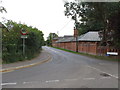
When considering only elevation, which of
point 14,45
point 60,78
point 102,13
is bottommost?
point 60,78

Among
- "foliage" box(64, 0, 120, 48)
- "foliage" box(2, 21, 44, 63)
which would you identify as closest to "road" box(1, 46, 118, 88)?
"foliage" box(2, 21, 44, 63)

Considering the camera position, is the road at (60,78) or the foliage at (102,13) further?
the foliage at (102,13)

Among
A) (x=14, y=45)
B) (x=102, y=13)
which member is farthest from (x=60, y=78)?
(x=102, y=13)

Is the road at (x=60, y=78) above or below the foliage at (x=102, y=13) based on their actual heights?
below

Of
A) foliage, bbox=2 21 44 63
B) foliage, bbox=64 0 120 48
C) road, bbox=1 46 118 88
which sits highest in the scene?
foliage, bbox=64 0 120 48

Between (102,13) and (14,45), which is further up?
(102,13)

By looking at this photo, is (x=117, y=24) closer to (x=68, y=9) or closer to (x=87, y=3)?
(x=87, y=3)

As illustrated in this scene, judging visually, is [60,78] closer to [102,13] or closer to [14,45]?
[14,45]

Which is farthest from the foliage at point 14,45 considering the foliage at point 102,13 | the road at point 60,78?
the foliage at point 102,13

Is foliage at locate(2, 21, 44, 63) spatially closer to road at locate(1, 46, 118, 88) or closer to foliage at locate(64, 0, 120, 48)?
road at locate(1, 46, 118, 88)

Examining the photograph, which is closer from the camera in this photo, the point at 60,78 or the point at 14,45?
the point at 60,78

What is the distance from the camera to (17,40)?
43.3 ft

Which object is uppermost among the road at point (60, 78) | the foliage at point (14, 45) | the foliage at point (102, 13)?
the foliage at point (102, 13)

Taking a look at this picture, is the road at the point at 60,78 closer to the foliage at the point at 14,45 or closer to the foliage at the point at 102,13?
the foliage at the point at 14,45
